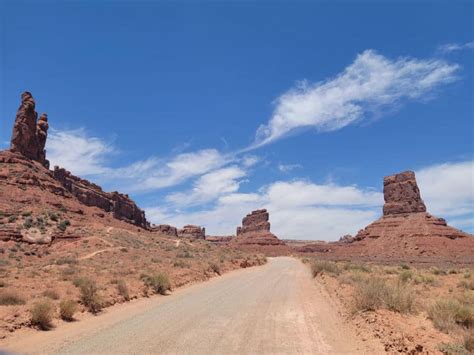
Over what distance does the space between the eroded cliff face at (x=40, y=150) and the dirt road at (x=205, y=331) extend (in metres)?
79.2

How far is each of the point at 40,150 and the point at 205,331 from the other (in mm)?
91733

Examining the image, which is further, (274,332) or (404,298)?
(404,298)

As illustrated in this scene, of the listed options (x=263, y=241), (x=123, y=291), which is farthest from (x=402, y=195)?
(x=123, y=291)

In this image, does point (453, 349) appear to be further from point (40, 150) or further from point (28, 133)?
point (40, 150)

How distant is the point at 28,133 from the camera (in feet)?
281

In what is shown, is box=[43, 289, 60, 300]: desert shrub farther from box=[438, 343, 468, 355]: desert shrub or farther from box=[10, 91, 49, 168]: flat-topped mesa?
box=[10, 91, 49, 168]: flat-topped mesa

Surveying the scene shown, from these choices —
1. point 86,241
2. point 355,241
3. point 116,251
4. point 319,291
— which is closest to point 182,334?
point 319,291

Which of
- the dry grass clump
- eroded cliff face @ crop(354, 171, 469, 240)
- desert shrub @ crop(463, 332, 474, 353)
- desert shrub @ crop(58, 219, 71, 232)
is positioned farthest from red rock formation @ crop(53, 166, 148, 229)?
desert shrub @ crop(463, 332, 474, 353)

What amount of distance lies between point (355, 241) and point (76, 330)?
12705 centimetres

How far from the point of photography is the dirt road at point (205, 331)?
976 cm

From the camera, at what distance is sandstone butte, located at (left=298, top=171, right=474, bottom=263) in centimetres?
10119

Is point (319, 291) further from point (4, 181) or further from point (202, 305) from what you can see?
point (4, 181)

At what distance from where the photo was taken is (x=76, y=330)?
39.7 ft

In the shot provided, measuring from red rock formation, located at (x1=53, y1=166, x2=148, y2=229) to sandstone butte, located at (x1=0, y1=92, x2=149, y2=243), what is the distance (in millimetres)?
306
